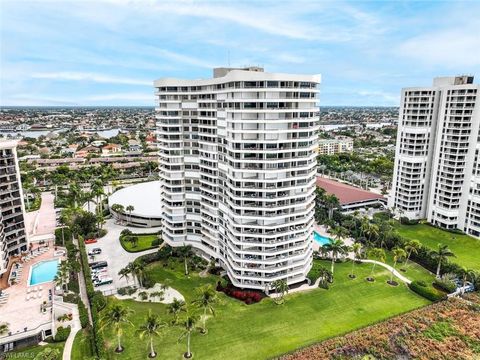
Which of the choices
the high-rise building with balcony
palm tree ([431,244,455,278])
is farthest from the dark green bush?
palm tree ([431,244,455,278])

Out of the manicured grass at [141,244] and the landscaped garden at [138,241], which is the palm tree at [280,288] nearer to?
the landscaped garden at [138,241]

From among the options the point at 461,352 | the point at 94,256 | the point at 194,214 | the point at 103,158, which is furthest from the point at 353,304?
the point at 103,158

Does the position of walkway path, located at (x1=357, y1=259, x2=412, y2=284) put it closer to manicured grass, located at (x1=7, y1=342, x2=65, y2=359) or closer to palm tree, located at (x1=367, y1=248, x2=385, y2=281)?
palm tree, located at (x1=367, y1=248, x2=385, y2=281)

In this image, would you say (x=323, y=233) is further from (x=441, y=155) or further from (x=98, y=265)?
(x=98, y=265)

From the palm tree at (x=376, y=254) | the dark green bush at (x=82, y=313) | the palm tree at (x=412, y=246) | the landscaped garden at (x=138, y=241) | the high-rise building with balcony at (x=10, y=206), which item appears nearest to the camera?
the dark green bush at (x=82, y=313)

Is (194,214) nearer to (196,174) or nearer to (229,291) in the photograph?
(196,174)

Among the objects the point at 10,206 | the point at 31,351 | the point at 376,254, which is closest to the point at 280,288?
the point at 376,254

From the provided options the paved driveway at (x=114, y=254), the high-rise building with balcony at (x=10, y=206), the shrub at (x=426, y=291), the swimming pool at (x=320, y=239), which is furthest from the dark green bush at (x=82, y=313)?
the shrub at (x=426, y=291)
